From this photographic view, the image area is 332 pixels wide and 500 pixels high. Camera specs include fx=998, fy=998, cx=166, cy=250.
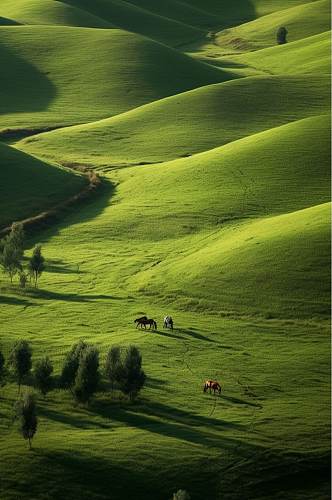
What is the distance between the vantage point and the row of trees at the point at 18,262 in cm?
7912

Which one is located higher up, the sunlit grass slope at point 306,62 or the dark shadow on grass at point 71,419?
the sunlit grass slope at point 306,62

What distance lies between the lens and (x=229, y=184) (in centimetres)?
10344

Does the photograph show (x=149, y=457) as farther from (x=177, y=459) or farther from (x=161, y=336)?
(x=161, y=336)

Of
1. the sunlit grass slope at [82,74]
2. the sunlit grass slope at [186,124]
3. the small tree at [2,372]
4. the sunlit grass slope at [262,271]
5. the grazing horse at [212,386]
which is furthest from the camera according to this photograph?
the sunlit grass slope at [82,74]

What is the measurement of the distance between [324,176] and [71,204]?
1043 inches

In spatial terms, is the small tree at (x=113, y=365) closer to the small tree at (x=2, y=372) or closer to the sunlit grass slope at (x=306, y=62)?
the small tree at (x=2, y=372)

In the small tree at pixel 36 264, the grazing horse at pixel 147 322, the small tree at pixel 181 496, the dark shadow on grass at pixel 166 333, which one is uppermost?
the small tree at pixel 36 264

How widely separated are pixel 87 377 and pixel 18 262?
2740 centimetres

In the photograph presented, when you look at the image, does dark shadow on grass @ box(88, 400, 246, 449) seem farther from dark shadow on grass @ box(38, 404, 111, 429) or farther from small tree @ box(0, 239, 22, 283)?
small tree @ box(0, 239, 22, 283)

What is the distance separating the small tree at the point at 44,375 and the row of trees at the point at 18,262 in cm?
2294

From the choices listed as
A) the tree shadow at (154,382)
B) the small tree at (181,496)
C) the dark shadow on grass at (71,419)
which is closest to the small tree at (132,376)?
the tree shadow at (154,382)

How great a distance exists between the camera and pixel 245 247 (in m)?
80.3

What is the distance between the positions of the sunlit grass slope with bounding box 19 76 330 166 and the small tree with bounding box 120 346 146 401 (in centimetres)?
6662

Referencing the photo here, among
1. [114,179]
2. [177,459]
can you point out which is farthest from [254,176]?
[177,459]
